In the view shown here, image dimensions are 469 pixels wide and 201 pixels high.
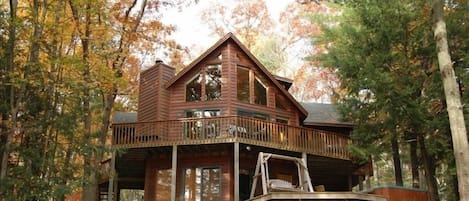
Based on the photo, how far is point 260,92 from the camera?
18.9m

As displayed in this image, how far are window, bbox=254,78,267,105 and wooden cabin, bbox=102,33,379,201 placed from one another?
38 millimetres

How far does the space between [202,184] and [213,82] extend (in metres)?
3.77

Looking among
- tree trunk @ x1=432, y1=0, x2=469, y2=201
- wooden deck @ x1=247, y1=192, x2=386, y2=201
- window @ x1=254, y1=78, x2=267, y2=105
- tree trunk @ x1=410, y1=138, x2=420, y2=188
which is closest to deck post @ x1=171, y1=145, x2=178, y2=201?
window @ x1=254, y1=78, x2=267, y2=105

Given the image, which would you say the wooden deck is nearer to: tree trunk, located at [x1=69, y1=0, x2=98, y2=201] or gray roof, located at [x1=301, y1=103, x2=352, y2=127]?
tree trunk, located at [x1=69, y1=0, x2=98, y2=201]

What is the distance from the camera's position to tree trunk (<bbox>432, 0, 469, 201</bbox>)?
10289mm

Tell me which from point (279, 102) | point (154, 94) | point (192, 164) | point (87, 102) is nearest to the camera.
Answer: point (87, 102)

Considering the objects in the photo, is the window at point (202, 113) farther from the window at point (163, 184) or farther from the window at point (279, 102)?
the window at point (279, 102)

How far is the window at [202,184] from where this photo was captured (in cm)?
1717

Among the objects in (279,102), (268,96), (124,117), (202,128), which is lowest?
(202,128)

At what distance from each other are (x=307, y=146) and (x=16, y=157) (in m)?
9.58

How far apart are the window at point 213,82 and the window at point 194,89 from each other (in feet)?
1.06

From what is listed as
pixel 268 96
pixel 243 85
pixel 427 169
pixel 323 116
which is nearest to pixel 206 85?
pixel 243 85

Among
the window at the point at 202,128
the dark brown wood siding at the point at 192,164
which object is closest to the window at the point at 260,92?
the dark brown wood siding at the point at 192,164

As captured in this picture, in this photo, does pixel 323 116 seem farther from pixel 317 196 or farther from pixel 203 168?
pixel 317 196
